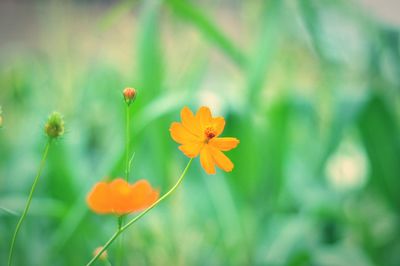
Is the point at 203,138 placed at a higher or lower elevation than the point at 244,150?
lower

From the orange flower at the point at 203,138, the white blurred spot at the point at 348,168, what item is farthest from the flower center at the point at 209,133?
the white blurred spot at the point at 348,168

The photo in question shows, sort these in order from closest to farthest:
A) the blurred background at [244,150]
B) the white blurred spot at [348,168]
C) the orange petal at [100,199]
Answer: the orange petal at [100,199]
the blurred background at [244,150]
the white blurred spot at [348,168]

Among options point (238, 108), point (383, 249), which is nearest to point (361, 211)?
point (383, 249)

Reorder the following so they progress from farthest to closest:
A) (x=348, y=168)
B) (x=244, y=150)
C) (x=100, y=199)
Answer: (x=348, y=168), (x=244, y=150), (x=100, y=199)

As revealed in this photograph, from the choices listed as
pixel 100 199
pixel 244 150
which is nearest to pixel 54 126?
pixel 100 199

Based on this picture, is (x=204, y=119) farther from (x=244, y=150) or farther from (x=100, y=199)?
(x=244, y=150)

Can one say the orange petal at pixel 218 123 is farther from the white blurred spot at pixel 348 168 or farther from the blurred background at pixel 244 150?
the white blurred spot at pixel 348 168

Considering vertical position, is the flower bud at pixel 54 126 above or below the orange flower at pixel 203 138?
above
